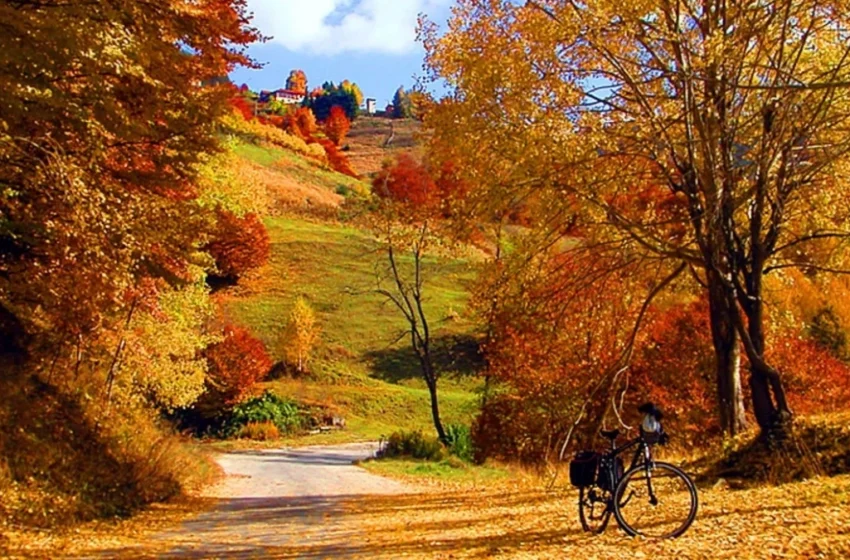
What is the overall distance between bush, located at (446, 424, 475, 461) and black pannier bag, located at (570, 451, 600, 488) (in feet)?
57.3

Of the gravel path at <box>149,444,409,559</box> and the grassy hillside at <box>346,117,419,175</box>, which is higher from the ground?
the grassy hillside at <box>346,117,419,175</box>

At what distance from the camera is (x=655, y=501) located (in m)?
8.28

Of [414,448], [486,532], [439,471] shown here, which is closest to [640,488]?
[486,532]

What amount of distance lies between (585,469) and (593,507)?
485mm

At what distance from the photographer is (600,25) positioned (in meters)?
11.0

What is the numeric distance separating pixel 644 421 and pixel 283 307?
5349cm

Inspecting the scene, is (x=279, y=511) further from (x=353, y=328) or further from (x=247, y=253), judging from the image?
(x=247, y=253)

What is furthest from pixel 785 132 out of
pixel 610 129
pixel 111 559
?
pixel 111 559

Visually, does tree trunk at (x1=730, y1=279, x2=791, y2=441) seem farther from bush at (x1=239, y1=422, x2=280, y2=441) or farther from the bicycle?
bush at (x1=239, y1=422, x2=280, y2=441)

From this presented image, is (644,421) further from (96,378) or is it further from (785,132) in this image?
(96,378)

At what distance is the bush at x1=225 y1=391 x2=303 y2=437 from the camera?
43.5 metres

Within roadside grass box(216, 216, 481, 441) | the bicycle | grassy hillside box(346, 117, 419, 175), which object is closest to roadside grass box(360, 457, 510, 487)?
the bicycle

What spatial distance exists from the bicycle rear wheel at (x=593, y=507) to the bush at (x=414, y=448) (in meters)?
18.8

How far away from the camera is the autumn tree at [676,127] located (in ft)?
36.6
